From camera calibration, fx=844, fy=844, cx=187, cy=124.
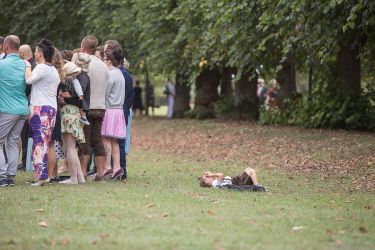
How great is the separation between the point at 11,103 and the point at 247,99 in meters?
20.0

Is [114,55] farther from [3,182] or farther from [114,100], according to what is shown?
[3,182]

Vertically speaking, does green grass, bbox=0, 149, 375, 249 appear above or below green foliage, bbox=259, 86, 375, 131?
below

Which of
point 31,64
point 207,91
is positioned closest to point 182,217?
point 31,64

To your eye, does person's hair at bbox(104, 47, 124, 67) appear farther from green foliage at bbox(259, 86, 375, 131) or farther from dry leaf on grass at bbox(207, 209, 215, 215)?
green foliage at bbox(259, 86, 375, 131)

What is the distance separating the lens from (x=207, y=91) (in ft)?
117

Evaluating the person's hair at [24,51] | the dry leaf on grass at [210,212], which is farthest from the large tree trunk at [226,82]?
the dry leaf on grass at [210,212]

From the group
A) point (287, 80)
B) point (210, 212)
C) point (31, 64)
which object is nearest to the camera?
point (210, 212)

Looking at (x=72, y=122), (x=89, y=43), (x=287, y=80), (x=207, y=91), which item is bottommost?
(x=72, y=122)

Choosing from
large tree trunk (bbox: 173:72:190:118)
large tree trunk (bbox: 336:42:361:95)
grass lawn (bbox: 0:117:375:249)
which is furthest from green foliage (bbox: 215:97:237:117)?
grass lawn (bbox: 0:117:375:249)

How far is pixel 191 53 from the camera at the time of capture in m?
28.8

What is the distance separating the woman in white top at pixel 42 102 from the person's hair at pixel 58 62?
85mm

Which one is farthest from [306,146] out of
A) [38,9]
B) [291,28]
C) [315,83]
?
[38,9]

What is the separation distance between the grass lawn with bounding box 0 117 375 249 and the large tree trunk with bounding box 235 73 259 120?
17.6m

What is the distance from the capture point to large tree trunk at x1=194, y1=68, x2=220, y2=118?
35.0 metres
